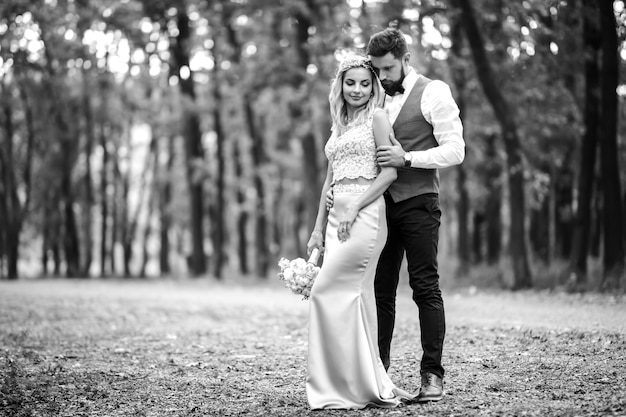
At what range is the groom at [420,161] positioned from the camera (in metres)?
5.43

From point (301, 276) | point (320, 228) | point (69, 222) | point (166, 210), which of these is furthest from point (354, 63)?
point (166, 210)

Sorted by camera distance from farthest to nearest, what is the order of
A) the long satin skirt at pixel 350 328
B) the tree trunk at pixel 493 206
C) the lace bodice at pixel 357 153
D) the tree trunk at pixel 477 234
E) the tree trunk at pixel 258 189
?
the tree trunk at pixel 258 189
the tree trunk at pixel 477 234
the tree trunk at pixel 493 206
the lace bodice at pixel 357 153
the long satin skirt at pixel 350 328

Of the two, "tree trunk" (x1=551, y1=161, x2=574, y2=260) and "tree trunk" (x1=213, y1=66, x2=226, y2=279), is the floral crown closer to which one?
"tree trunk" (x1=551, y1=161, x2=574, y2=260)

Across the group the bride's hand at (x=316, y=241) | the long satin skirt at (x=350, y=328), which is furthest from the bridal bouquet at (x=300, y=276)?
the bride's hand at (x=316, y=241)

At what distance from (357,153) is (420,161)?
47cm

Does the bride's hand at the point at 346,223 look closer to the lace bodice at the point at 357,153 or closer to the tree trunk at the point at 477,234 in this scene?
the lace bodice at the point at 357,153

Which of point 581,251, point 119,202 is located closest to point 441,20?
point 581,251

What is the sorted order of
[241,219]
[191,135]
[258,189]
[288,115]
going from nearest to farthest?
[258,189]
[191,135]
[288,115]
[241,219]

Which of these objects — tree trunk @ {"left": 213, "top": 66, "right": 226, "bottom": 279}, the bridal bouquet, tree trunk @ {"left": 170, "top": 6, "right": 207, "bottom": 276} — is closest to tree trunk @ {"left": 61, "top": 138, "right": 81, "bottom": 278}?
tree trunk @ {"left": 170, "top": 6, "right": 207, "bottom": 276}

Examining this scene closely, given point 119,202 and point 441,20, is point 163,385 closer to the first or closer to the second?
point 441,20

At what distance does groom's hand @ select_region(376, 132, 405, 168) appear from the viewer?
5367 millimetres

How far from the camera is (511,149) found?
16.6 metres

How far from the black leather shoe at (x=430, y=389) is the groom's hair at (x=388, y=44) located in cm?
222

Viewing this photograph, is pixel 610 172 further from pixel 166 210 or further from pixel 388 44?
pixel 166 210
